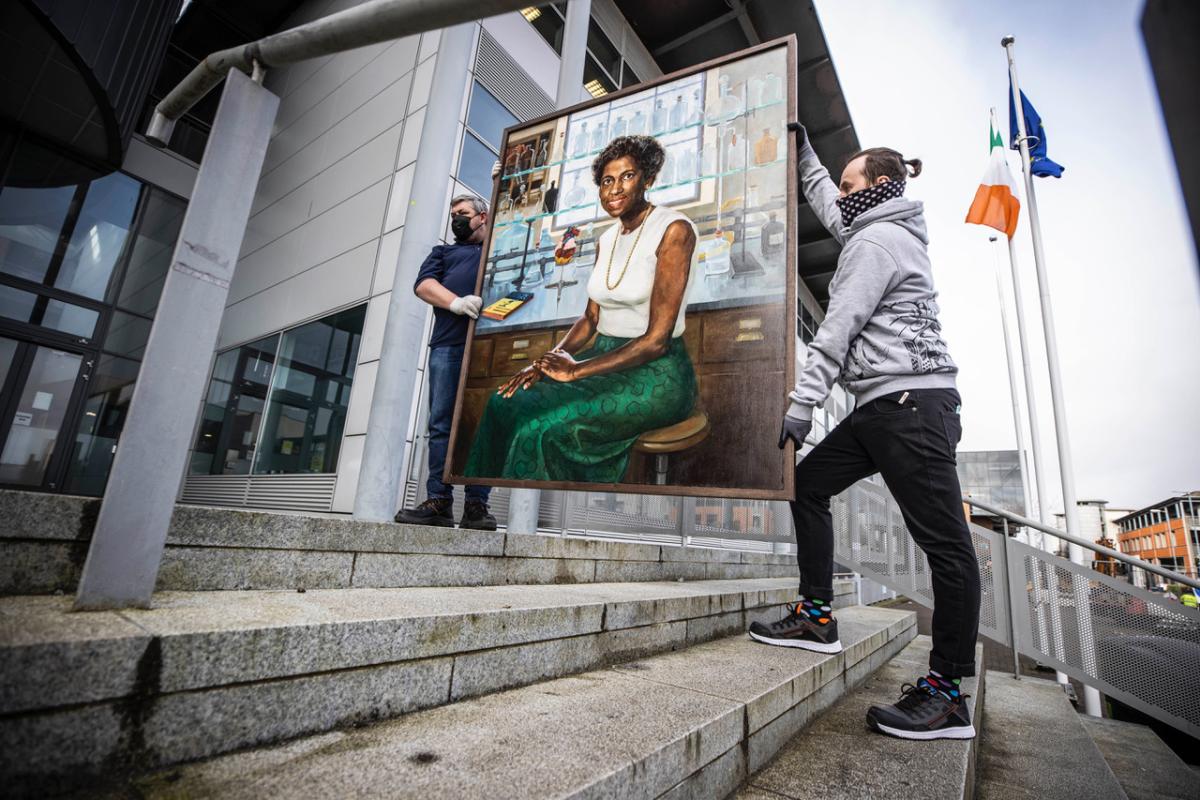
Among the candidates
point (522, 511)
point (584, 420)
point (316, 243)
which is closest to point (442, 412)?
point (584, 420)

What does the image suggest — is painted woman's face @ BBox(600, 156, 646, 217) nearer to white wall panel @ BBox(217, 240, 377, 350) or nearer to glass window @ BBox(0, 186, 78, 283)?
white wall panel @ BBox(217, 240, 377, 350)

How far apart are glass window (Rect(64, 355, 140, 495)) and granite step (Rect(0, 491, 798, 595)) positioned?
31.7ft

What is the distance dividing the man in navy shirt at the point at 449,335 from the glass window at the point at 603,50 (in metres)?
7.89

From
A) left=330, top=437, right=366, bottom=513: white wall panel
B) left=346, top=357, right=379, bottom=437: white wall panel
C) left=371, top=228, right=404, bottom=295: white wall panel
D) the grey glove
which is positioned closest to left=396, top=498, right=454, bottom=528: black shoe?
the grey glove

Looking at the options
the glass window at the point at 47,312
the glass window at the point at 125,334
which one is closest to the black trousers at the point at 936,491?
the glass window at the point at 125,334

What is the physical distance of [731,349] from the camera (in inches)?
107

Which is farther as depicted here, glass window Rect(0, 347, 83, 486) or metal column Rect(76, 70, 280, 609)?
glass window Rect(0, 347, 83, 486)

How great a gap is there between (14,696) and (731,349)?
2567mm

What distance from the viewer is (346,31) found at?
1.40 meters

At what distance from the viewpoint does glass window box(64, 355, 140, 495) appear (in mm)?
8891

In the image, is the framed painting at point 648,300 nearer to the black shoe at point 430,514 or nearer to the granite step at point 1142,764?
the black shoe at point 430,514

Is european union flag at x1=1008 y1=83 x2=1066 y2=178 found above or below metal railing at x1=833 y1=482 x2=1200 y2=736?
above

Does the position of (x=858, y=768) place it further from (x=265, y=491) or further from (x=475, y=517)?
(x=265, y=491)

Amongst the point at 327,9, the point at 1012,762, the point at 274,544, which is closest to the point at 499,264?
the point at 274,544
